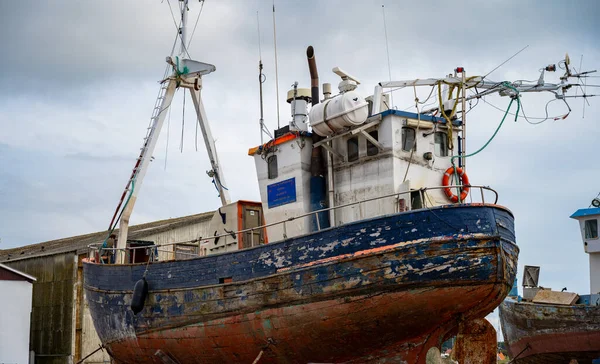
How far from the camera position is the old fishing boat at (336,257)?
12297 millimetres

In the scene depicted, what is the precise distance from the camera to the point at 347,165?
1506 centimetres

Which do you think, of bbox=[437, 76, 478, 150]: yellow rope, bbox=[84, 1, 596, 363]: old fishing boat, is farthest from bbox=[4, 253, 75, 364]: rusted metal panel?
bbox=[437, 76, 478, 150]: yellow rope

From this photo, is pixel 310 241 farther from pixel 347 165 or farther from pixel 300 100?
pixel 300 100

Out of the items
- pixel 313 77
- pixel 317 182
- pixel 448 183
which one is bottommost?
pixel 448 183

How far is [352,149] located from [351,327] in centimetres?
396

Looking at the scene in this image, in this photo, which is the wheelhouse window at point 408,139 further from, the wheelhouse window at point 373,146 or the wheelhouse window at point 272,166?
the wheelhouse window at point 272,166

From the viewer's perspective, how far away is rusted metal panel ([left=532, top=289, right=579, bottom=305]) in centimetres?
1939

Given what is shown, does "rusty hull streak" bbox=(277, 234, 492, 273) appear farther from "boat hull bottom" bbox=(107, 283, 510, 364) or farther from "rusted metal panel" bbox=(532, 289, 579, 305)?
"rusted metal panel" bbox=(532, 289, 579, 305)

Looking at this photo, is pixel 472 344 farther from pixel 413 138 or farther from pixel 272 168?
pixel 272 168

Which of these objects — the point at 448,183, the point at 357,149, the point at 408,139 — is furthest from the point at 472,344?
the point at 357,149

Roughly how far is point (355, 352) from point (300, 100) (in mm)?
5765

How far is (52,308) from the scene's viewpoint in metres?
22.5

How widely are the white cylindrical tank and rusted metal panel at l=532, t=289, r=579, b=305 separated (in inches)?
344

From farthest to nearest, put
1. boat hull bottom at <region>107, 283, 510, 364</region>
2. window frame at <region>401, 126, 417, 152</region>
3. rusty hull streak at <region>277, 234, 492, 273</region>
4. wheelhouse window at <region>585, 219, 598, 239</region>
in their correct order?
wheelhouse window at <region>585, 219, 598, 239</region> → window frame at <region>401, 126, 417, 152</region> → boat hull bottom at <region>107, 283, 510, 364</region> → rusty hull streak at <region>277, 234, 492, 273</region>
